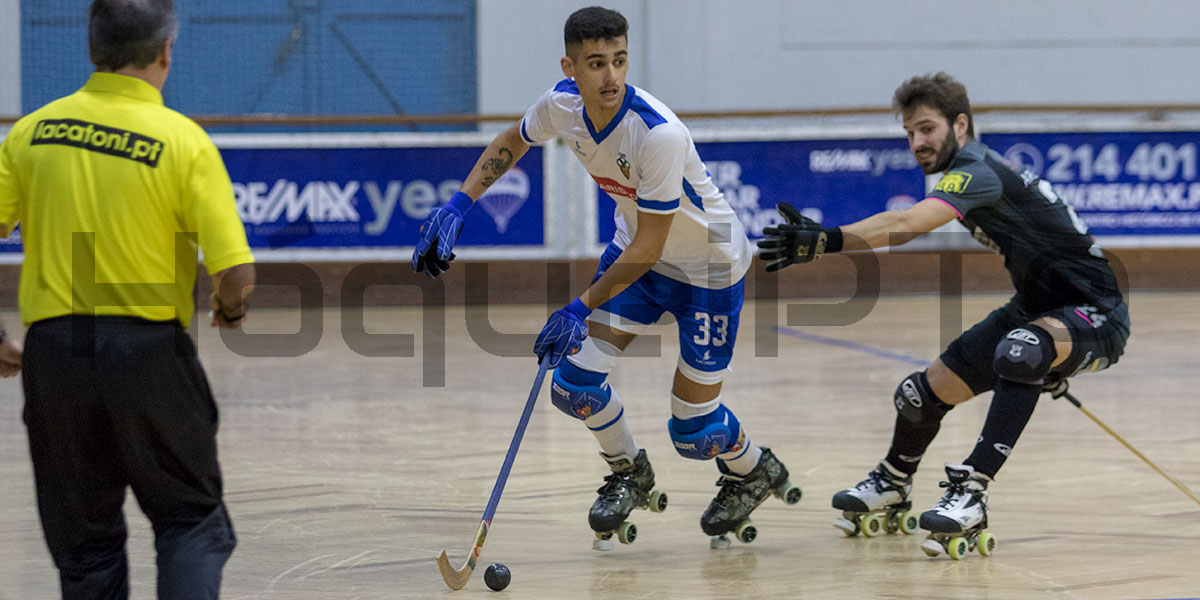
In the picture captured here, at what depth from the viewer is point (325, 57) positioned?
1393 centimetres

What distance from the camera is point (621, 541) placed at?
4094mm

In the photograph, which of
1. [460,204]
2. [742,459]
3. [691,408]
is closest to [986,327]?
[742,459]

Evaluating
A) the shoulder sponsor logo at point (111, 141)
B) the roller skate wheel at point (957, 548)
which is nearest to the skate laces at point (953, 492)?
the roller skate wheel at point (957, 548)

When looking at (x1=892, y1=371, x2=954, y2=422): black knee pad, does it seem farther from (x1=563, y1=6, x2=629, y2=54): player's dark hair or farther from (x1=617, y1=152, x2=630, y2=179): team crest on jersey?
(x1=563, y1=6, x2=629, y2=54): player's dark hair

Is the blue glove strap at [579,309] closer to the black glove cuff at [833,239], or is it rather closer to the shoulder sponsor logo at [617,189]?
the shoulder sponsor logo at [617,189]

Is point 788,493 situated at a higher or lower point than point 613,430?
lower

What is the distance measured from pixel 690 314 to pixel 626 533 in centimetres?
75

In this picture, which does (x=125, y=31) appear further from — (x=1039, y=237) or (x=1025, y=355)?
(x=1039, y=237)

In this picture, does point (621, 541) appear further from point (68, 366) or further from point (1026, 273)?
point (68, 366)

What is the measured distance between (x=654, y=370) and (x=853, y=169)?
3.92 metres

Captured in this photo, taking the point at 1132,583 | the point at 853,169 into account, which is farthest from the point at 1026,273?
the point at 853,169

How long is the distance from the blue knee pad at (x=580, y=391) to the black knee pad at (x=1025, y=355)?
4.10 ft

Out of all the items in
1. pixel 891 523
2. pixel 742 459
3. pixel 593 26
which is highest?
pixel 593 26

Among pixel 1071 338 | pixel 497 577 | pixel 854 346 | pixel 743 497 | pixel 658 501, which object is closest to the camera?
pixel 497 577
